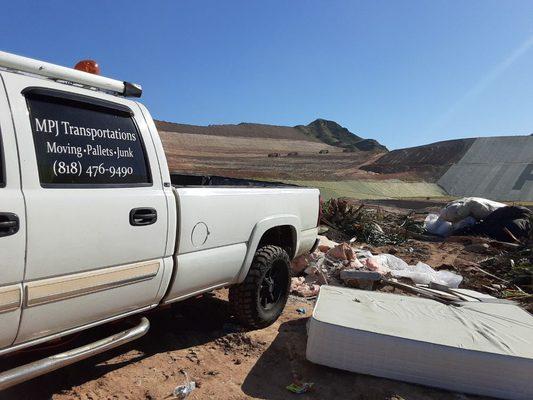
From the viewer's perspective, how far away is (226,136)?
87.1 m

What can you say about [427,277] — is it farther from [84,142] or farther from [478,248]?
[84,142]

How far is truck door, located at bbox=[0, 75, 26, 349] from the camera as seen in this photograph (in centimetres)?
218

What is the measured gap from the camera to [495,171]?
1431 inches

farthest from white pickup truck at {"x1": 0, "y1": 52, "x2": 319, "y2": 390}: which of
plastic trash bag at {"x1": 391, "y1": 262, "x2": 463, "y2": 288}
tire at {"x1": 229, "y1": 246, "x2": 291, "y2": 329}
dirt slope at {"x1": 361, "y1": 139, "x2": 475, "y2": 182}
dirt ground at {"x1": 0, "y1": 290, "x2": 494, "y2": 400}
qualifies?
dirt slope at {"x1": 361, "y1": 139, "x2": 475, "y2": 182}

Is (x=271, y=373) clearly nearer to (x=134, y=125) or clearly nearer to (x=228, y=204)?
(x=228, y=204)

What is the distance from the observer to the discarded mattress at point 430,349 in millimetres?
3377

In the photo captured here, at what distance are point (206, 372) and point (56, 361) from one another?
139cm

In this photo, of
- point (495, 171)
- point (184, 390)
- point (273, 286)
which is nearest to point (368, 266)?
point (273, 286)

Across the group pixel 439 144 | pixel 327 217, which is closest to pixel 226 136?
pixel 439 144

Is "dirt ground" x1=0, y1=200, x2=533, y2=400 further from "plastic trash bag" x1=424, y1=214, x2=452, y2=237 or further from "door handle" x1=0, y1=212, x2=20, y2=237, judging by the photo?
"plastic trash bag" x1=424, y1=214, x2=452, y2=237

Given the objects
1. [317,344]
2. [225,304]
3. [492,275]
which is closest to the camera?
[317,344]

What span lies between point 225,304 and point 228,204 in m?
1.96

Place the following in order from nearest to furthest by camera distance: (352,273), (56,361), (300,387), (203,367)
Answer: (56,361) → (300,387) → (203,367) → (352,273)

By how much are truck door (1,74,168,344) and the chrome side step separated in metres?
0.14
